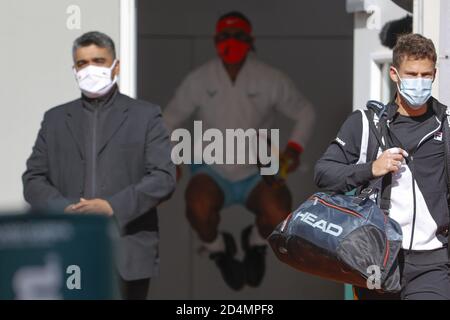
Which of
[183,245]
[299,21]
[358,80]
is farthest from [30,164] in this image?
[299,21]

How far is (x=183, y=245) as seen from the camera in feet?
23.6

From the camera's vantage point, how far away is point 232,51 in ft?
23.0

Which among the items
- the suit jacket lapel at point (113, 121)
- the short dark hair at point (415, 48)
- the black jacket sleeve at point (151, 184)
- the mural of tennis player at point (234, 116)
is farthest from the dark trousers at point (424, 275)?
the mural of tennis player at point (234, 116)

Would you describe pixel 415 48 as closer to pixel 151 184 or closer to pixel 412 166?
pixel 412 166

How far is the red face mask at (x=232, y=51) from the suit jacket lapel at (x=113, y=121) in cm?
229

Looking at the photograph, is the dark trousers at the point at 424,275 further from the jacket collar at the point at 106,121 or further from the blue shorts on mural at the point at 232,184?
the blue shorts on mural at the point at 232,184

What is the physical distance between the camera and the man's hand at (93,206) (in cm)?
449

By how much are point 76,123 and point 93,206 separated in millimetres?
459

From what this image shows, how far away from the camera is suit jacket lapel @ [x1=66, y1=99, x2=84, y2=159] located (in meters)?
4.75

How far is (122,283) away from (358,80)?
172cm

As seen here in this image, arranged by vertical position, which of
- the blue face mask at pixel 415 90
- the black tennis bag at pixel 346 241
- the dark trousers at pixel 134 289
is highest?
the blue face mask at pixel 415 90

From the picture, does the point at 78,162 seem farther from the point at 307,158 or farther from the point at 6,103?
the point at 307,158

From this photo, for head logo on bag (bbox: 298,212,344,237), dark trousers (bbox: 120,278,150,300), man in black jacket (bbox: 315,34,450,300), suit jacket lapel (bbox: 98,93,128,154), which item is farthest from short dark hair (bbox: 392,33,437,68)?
dark trousers (bbox: 120,278,150,300)

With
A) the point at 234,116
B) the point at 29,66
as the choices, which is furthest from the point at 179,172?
the point at 29,66
